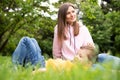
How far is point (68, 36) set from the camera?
204 inches

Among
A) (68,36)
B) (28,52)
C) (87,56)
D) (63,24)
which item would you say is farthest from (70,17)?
(87,56)

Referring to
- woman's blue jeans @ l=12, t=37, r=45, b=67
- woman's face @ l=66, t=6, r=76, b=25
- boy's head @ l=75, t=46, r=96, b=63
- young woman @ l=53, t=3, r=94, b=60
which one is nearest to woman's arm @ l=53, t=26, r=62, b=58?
young woman @ l=53, t=3, r=94, b=60

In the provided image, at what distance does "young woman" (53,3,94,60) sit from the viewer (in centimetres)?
503

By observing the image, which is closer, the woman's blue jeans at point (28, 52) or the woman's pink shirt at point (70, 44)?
the woman's blue jeans at point (28, 52)

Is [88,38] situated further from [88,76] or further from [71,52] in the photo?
[88,76]

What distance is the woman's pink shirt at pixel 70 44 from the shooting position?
16.5 ft

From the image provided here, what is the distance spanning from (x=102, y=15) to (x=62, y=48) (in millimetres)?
36340

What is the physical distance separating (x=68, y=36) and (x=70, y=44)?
146mm

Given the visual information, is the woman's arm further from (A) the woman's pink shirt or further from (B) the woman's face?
(B) the woman's face

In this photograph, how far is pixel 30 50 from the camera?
139 inches

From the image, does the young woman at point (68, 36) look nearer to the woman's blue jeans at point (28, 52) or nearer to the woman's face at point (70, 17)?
the woman's face at point (70, 17)

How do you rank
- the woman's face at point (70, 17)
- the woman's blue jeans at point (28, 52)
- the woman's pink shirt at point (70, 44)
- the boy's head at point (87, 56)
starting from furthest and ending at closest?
the woman's face at point (70, 17) → the woman's pink shirt at point (70, 44) → the woman's blue jeans at point (28, 52) → the boy's head at point (87, 56)

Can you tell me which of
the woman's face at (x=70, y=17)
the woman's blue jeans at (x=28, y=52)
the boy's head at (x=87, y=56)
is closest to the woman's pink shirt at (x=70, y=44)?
the woman's face at (x=70, y=17)

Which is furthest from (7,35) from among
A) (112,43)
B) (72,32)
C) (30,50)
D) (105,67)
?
(112,43)
